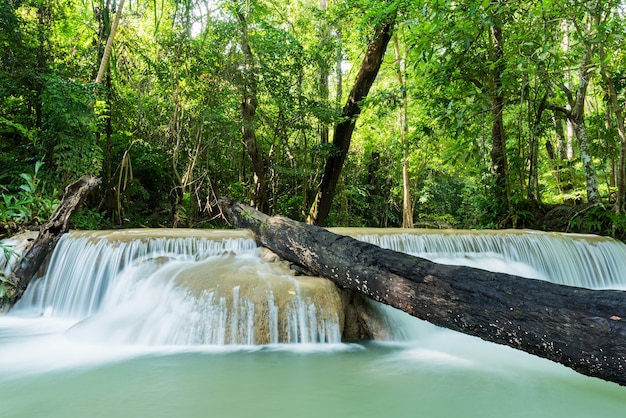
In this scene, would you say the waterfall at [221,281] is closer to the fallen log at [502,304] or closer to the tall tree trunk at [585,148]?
the fallen log at [502,304]

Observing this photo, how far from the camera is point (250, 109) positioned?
32.2 ft

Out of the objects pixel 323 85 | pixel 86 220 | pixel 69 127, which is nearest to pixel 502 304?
pixel 86 220

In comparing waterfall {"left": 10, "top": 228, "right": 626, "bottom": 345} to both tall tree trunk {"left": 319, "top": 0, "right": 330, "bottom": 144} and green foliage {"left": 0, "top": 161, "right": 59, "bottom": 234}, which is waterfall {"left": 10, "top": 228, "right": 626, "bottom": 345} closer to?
green foliage {"left": 0, "top": 161, "right": 59, "bottom": 234}

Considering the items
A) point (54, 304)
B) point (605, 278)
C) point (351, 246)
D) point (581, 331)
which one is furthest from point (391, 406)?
point (605, 278)

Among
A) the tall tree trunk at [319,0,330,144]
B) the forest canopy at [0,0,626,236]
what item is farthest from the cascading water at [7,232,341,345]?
the tall tree trunk at [319,0,330,144]

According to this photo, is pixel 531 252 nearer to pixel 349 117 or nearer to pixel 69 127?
pixel 349 117

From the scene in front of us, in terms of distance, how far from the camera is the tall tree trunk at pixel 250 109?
902 cm

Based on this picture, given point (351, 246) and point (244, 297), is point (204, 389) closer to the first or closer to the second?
point (244, 297)

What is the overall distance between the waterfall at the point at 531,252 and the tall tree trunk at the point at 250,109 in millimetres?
4753

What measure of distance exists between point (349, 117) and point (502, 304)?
25.5 ft

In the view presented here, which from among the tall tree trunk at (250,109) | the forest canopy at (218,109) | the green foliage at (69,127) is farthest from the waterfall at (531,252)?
the green foliage at (69,127)

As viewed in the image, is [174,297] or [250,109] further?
[250,109]

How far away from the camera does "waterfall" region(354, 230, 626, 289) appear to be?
628cm

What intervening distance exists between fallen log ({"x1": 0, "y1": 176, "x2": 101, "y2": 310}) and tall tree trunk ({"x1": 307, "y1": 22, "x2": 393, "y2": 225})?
5587 mm
